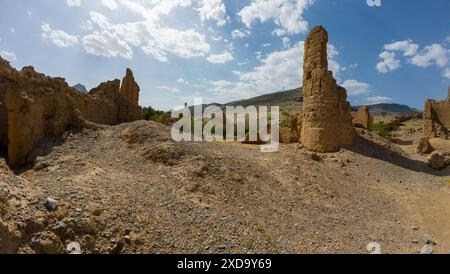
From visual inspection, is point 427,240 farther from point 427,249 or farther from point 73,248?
point 73,248

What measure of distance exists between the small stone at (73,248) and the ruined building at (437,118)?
25564mm

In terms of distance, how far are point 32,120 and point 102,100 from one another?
9.21m

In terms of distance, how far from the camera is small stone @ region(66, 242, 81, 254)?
5.38 m

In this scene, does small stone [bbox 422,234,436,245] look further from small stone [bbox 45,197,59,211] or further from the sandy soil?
small stone [bbox 45,197,59,211]

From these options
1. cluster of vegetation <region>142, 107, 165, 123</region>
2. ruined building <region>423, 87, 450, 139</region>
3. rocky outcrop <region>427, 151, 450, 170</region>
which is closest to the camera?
rocky outcrop <region>427, 151, 450, 170</region>

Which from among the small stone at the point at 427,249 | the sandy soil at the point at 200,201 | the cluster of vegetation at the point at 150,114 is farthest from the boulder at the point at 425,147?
the cluster of vegetation at the point at 150,114

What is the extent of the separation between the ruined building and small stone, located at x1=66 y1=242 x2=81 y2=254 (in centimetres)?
2556

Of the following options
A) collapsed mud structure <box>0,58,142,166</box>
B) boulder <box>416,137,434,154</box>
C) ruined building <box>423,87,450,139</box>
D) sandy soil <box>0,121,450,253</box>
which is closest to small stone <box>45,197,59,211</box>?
sandy soil <box>0,121,450,253</box>

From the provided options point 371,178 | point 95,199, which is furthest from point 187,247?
point 371,178

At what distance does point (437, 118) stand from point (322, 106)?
14.2 meters

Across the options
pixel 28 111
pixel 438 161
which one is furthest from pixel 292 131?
pixel 28 111

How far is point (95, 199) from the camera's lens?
6.71 meters

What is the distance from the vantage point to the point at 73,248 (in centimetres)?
543

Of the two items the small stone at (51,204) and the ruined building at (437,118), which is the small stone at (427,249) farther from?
the ruined building at (437,118)
